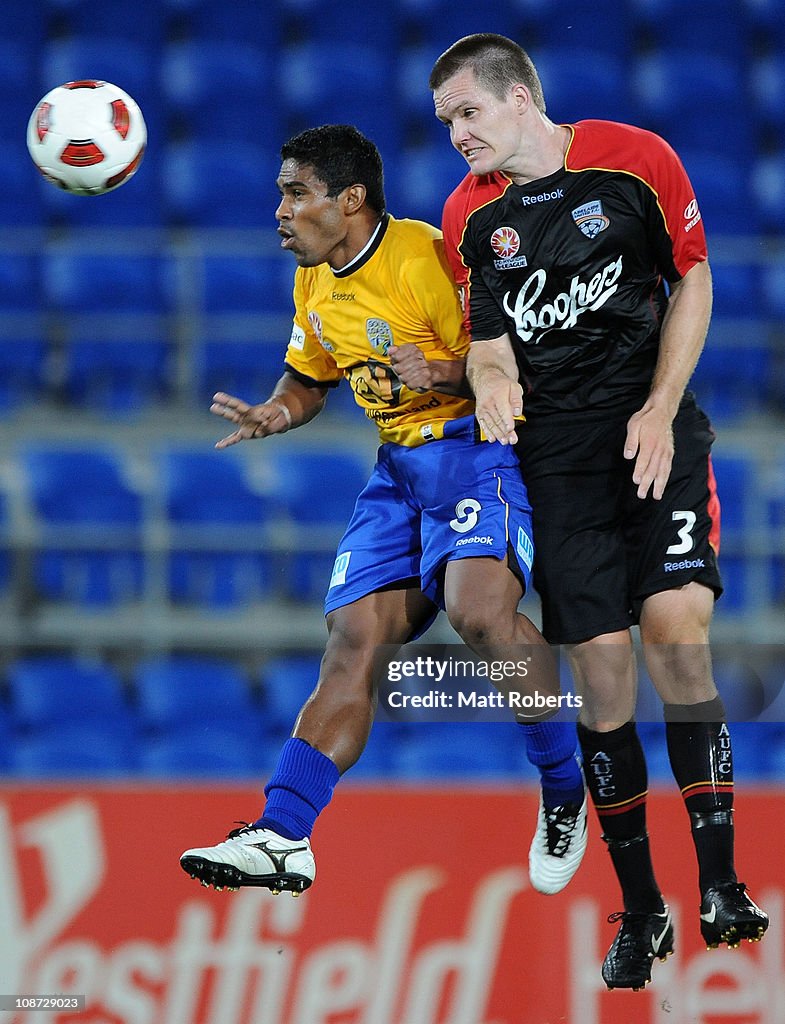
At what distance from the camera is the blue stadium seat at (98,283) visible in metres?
7.58

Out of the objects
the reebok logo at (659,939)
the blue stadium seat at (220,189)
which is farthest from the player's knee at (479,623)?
the blue stadium seat at (220,189)

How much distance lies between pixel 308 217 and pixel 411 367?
0.57 m

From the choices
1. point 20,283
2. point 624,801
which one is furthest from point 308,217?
point 20,283

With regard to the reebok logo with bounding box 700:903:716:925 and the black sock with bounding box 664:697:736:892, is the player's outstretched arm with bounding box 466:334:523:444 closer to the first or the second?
the black sock with bounding box 664:697:736:892

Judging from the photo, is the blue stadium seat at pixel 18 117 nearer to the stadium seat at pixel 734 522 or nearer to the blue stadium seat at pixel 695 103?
the blue stadium seat at pixel 695 103

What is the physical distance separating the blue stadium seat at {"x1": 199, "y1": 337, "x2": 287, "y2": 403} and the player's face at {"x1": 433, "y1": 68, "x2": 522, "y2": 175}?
3672 millimetres

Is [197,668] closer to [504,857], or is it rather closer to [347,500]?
[347,500]

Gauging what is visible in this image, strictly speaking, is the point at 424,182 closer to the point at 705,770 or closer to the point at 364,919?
the point at 364,919

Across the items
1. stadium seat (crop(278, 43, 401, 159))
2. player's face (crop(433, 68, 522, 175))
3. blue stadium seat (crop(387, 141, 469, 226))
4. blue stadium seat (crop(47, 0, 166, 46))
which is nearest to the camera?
player's face (crop(433, 68, 522, 175))

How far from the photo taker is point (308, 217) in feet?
13.1

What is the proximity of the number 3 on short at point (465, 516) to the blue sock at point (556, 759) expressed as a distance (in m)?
0.61

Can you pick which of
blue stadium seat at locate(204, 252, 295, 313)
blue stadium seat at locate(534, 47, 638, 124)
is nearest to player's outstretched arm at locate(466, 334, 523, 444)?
blue stadium seat at locate(204, 252, 295, 313)

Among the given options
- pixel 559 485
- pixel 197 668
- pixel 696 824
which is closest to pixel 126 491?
pixel 197 668

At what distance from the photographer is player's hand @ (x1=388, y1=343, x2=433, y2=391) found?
376 cm
